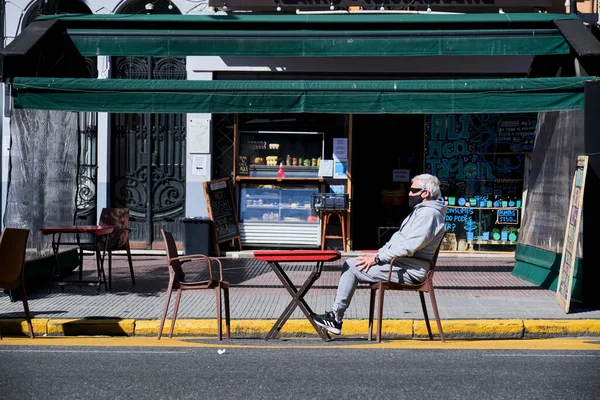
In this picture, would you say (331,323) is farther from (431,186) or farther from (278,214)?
(278,214)

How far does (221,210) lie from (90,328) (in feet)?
19.5

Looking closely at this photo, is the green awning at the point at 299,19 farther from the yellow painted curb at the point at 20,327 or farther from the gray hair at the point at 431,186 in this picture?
the yellow painted curb at the point at 20,327

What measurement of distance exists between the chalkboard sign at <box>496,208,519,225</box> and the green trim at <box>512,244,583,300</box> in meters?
2.38

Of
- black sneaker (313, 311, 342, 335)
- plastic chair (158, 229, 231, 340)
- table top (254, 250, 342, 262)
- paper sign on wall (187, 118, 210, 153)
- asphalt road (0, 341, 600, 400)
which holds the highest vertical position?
paper sign on wall (187, 118, 210, 153)

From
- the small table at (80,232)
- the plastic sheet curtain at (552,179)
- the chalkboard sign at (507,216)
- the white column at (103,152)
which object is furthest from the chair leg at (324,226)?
the small table at (80,232)

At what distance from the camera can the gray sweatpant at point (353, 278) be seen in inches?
311

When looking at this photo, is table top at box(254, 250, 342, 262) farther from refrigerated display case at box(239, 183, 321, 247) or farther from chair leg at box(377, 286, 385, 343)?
refrigerated display case at box(239, 183, 321, 247)

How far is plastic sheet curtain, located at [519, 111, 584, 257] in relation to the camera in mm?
10633

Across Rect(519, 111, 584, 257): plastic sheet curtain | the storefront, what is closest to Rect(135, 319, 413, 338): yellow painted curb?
Rect(519, 111, 584, 257): plastic sheet curtain

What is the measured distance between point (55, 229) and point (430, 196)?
4.86 m

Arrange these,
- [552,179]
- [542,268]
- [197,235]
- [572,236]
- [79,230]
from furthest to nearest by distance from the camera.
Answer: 1. [197,235]
2. [542,268]
3. [552,179]
4. [79,230]
5. [572,236]

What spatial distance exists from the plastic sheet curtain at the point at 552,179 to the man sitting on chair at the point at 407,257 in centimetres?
292

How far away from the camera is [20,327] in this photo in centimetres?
883

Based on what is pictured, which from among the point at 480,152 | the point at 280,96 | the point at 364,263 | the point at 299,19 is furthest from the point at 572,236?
the point at 299,19
